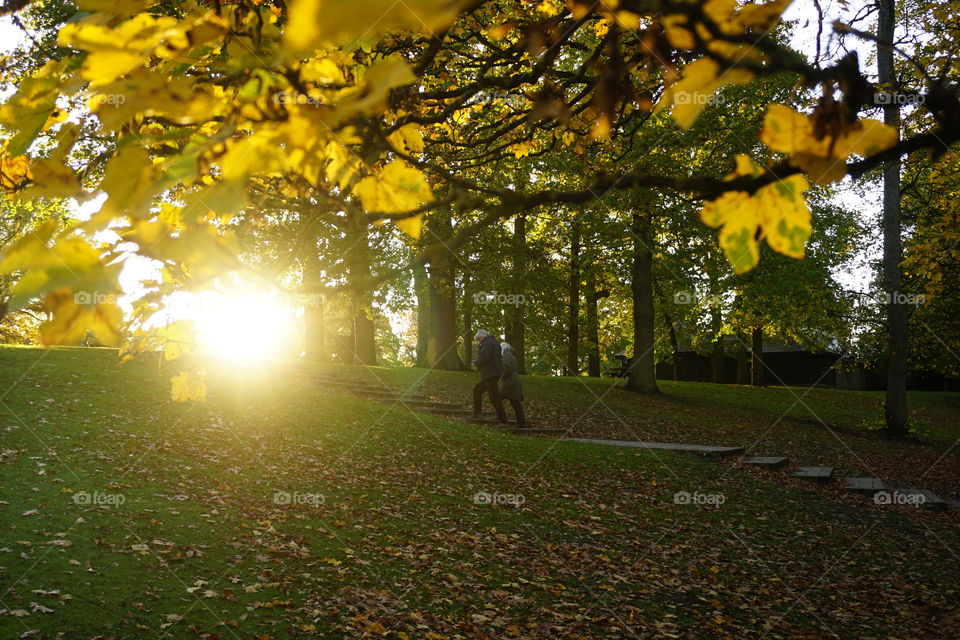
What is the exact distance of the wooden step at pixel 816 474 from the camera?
10.9m

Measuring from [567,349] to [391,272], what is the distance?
23.5m

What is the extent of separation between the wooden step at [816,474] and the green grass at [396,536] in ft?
2.58

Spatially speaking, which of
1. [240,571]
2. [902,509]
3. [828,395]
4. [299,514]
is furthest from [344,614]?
[828,395]

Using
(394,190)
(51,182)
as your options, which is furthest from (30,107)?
(394,190)

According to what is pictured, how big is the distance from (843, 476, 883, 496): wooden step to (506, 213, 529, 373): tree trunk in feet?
29.2

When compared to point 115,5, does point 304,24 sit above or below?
below

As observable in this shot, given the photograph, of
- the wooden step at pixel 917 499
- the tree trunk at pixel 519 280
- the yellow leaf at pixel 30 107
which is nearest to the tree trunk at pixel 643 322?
the tree trunk at pixel 519 280

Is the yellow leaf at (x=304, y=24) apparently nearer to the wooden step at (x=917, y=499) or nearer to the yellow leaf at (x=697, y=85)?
the yellow leaf at (x=697, y=85)

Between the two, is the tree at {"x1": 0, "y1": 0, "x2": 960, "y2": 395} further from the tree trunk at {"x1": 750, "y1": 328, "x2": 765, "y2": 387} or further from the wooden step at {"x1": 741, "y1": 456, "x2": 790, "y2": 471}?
the tree trunk at {"x1": 750, "y1": 328, "x2": 765, "y2": 387}

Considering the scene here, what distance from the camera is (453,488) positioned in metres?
8.43

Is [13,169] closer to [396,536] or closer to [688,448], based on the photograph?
[396,536]

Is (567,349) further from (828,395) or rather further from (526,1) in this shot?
(526,1)

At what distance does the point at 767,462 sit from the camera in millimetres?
11555

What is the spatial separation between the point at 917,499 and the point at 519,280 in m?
11.1
